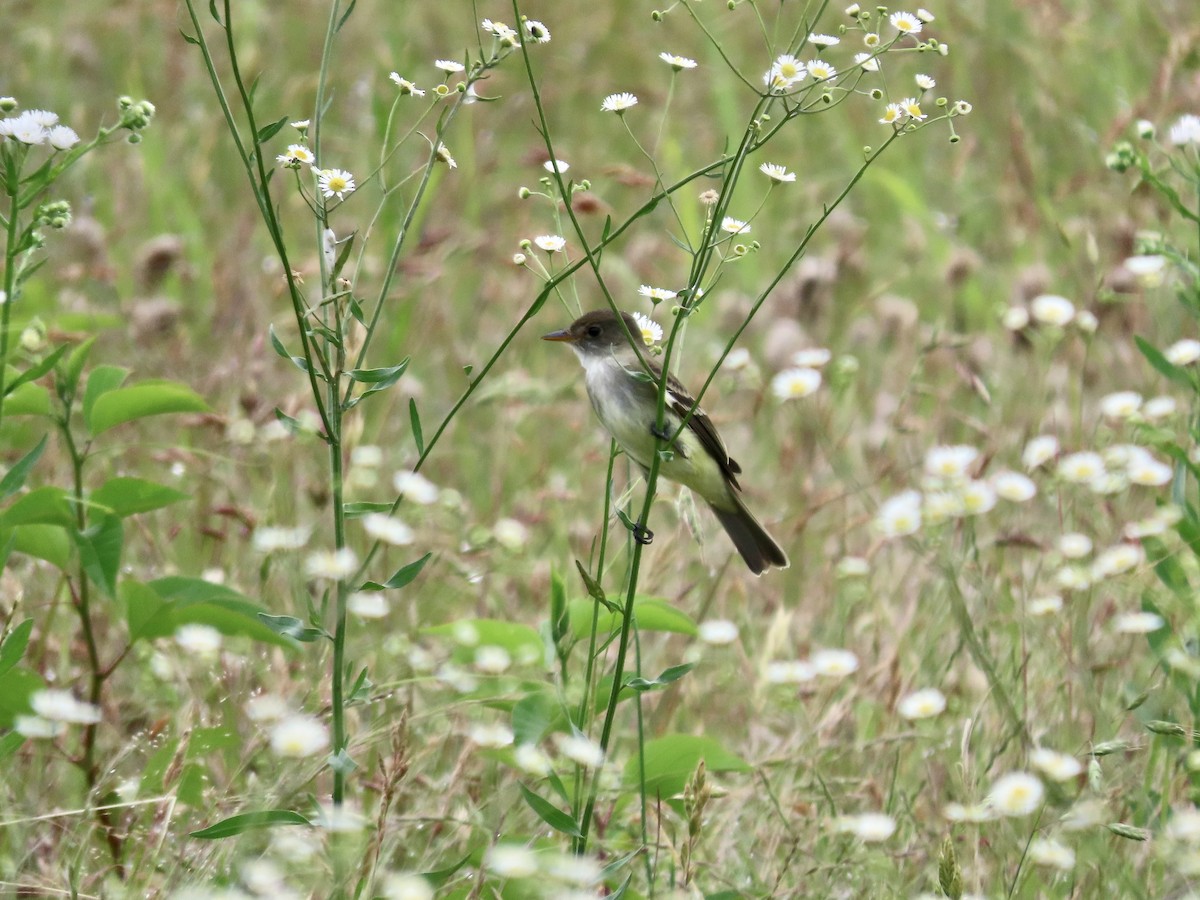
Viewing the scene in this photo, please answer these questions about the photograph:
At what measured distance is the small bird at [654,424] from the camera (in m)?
3.24

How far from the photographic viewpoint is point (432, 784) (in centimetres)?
291

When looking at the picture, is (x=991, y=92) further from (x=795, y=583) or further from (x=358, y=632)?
(x=358, y=632)

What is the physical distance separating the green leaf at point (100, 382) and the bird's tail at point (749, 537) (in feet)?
4.99

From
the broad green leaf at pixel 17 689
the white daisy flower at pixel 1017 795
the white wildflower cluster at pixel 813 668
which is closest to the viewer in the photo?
the white daisy flower at pixel 1017 795

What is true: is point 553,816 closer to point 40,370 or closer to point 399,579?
point 399,579

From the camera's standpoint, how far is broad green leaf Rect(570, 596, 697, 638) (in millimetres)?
2496

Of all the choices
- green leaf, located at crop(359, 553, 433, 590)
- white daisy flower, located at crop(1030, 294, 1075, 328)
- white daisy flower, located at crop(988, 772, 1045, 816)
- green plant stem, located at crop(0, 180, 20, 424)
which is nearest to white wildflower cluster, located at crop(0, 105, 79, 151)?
green plant stem, located at crop(0, 180, 20, 424)

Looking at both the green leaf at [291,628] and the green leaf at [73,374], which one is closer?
the green leaf at [291,628]

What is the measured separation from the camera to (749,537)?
146 inches

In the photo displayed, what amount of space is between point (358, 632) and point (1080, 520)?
1954 millimetres

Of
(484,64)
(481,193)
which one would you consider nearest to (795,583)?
(484,64)

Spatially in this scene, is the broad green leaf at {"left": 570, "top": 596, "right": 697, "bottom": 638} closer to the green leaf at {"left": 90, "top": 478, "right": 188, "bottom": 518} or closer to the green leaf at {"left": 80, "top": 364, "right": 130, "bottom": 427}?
the green leaf at {"left": 90, "top": 478, "right": 188, "bottom": 518}

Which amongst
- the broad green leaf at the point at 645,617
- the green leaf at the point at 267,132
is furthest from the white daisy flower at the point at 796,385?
the green leaf at the point at 267,132

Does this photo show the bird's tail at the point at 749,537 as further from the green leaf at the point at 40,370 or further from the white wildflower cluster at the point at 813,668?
the green leaf at the point at 40,370
